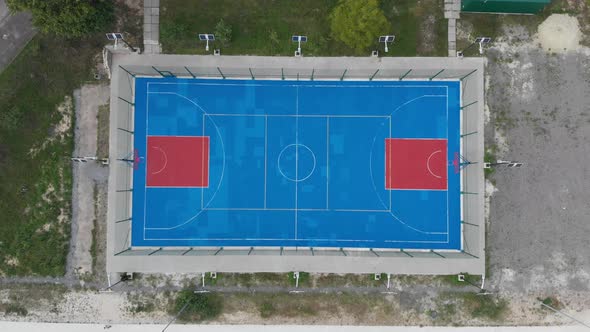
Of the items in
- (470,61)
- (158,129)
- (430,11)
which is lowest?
(158,129)

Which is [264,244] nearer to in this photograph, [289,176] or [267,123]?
[289,176]

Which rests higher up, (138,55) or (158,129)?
(138,55)

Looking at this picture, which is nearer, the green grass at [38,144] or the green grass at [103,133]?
the green grass at [38,144]

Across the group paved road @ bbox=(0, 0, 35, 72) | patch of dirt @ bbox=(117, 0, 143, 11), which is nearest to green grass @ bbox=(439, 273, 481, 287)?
patch of dirt @ bbox=(117, 0, 143, 11)

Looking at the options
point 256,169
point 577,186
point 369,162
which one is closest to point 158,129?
point 256,169

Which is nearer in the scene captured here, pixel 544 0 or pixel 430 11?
pixel 544 0

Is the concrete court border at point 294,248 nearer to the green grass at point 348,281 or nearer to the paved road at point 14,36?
the green grass at point 348,281

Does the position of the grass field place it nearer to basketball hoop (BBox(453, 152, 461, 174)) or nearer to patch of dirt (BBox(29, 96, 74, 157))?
basketball hoop (BBox(453, 152, 461, 174))

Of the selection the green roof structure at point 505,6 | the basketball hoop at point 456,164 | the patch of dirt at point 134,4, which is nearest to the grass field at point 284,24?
the patch of dirt at point 134,4
